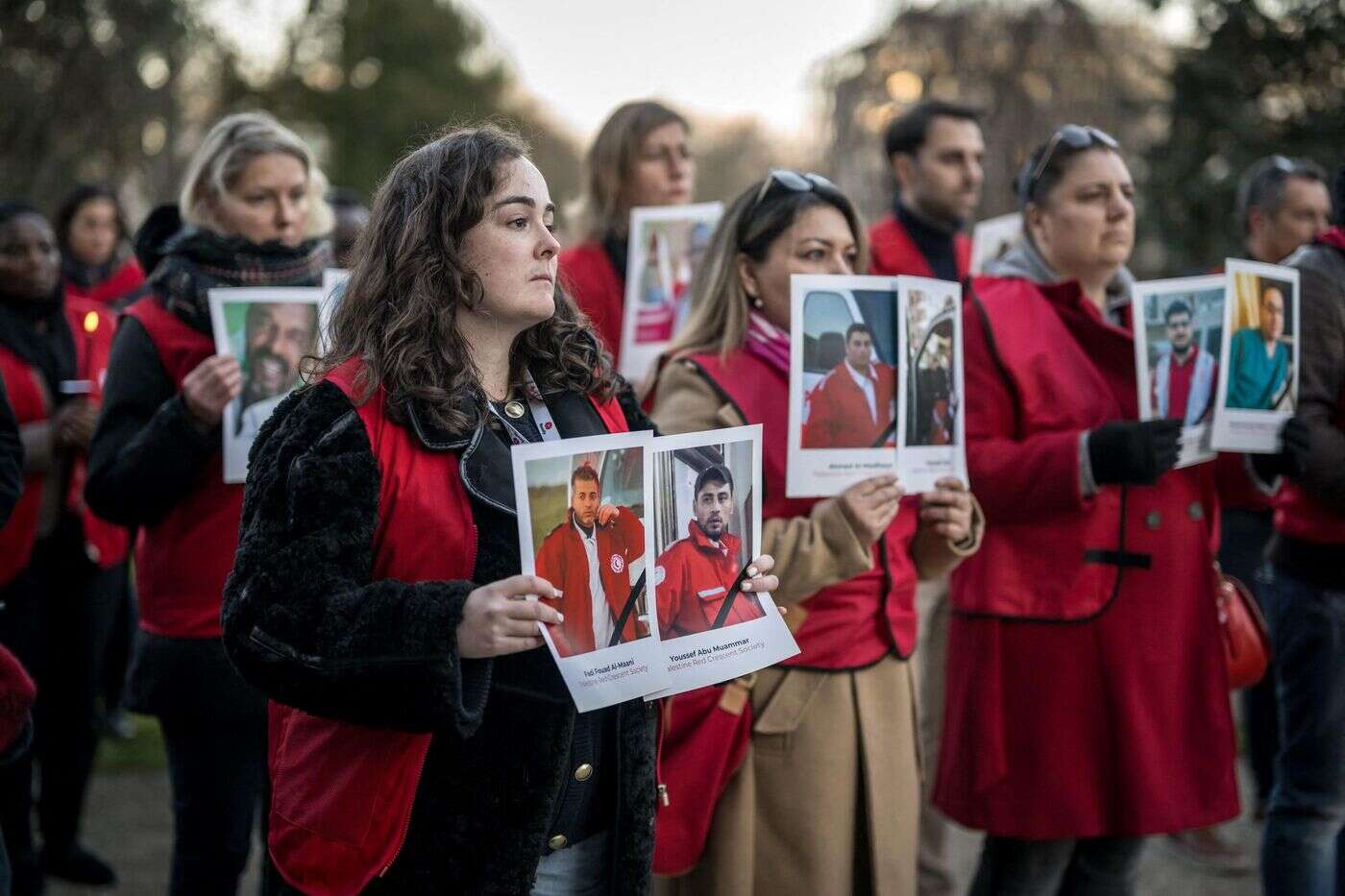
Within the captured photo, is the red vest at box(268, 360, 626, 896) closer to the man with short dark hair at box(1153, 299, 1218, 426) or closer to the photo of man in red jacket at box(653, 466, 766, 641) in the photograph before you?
the photo of man in red jacket at box(653, 466, 766, 641)

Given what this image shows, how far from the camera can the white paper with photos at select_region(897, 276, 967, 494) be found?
288 centimetres

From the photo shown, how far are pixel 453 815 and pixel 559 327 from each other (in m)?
0.87

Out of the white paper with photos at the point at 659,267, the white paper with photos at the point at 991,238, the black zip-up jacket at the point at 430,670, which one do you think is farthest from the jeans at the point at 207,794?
the white paper with photos at the point at 991,238

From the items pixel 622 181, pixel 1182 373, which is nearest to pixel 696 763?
pixel 1182 373

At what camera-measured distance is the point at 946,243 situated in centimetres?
506

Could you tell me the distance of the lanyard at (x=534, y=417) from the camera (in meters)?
2.14

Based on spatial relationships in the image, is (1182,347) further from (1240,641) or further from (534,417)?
(534,417)

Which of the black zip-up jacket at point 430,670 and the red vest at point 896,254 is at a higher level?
the red vest at point 896,254

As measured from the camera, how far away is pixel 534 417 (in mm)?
2215

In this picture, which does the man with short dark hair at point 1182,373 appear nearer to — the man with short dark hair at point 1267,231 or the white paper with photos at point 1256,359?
the white paper with photos at point 1256,359

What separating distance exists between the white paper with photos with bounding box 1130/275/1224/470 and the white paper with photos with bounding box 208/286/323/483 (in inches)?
78.8

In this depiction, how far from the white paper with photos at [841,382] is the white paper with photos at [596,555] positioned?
84cm

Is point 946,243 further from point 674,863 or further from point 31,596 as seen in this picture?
point 31,596

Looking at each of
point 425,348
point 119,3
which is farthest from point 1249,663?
point 119,3
